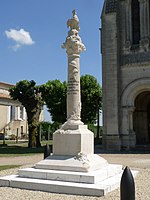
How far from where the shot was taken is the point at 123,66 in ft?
72.5

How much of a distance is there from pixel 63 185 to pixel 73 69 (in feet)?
12.2

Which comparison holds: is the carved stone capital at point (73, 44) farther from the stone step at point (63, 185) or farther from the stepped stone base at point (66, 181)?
the stone step at point (63, 185)

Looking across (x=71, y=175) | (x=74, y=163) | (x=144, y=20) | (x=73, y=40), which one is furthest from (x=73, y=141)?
(x=144, y=20)

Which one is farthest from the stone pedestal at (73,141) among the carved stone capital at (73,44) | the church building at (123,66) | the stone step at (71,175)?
the church building at (123,66)

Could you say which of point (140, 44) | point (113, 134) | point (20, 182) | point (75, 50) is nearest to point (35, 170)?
point (20, 182)

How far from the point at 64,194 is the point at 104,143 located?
1472 centimetres

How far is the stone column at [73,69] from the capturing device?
362 inches

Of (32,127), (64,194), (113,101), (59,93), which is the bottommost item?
(64,194)

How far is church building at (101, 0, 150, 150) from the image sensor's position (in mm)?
21344

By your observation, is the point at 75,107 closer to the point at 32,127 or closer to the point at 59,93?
the point at 32,127

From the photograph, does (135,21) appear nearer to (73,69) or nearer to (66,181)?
(73,69)

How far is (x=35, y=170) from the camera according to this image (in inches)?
335

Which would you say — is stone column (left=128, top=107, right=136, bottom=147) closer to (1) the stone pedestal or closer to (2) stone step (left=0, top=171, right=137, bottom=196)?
(1) the stone pedestal

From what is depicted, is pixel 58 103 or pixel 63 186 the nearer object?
pixel 63 186
